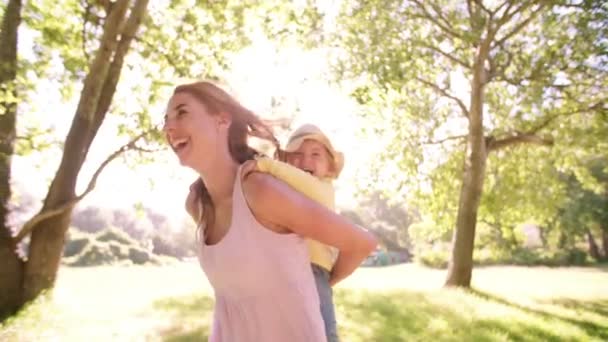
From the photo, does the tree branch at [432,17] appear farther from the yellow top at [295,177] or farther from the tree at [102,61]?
the yellow top at [295,177]

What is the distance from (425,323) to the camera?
33.4 ft

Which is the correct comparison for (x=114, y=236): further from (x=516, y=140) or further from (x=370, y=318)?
(x=370, y=318)

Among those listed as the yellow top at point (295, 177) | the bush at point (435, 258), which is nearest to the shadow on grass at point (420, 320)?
the yellow top at point (295, 177)

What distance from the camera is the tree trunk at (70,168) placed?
9.64 metres

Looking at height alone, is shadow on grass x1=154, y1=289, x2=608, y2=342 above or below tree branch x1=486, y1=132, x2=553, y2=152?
below

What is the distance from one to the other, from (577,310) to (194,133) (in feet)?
50.7

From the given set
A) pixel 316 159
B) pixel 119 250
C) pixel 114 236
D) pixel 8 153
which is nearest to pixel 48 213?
pixel 8 153

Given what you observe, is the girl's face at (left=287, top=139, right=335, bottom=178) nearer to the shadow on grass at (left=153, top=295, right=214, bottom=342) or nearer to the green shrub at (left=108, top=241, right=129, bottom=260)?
the shadow on grass at (left=153, top=295, right=214, bottom=342)

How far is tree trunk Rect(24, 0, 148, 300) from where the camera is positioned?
9641 millimetres

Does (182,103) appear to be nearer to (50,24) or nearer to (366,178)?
(50,24)

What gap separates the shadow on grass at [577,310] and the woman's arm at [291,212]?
36.8 ft

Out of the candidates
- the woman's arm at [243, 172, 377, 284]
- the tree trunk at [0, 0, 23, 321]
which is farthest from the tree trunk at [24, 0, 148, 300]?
the woman's arm at [243, 172, 377, 284]

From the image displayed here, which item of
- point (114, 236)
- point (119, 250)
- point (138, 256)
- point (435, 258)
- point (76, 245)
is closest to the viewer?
point (76, 245)

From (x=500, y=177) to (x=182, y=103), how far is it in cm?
1949
